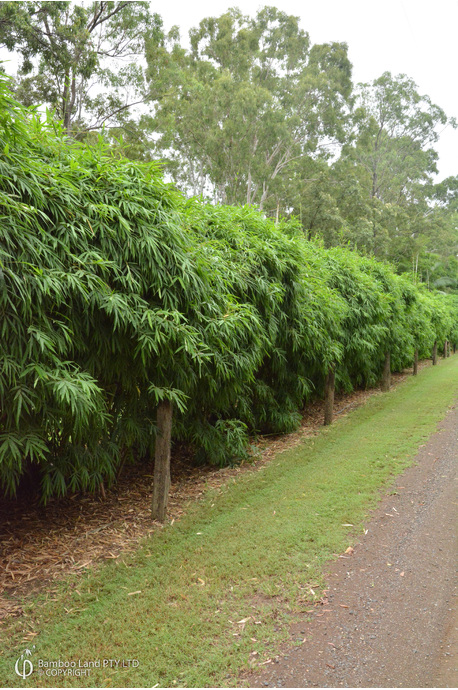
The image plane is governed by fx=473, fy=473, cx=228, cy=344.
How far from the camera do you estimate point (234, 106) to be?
49.8 ft

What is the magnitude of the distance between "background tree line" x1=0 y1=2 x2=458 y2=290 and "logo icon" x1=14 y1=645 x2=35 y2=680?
10.2m

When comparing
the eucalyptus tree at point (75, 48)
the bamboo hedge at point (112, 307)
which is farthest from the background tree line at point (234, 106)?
the bamboo hedge at point (112, 307)

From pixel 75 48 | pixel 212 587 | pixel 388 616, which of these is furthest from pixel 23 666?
pixel 75 48

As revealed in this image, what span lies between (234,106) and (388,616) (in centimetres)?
1568

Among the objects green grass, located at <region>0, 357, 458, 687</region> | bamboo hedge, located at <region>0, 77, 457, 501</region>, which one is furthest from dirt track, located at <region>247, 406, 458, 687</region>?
bamboo hedge, located at <region>0, 77, 457, 501</region>

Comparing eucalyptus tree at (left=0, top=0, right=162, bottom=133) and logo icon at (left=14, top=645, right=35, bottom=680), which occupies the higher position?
eucalyptus tree at (left=0, top=0, right=162, bottom=133)

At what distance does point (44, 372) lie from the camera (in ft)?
7.66

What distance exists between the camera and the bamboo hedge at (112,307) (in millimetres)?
2359

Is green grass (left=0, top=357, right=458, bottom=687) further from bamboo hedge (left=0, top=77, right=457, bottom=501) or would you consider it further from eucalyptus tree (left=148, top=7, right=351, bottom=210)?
eucalyptus tree (left=148, top=7, right=351, bottom=210)

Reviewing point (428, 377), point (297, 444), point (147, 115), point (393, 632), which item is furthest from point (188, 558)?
point (147, 115)

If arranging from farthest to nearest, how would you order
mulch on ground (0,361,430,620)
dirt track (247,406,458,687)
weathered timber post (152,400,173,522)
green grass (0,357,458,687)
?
weathered timber post (152,400,173,522) → mulch on ground (0,361,430,620) → green grass (0,357,458,687) → dirt track (247,406,458,687)

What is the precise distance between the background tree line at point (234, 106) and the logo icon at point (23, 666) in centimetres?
1019

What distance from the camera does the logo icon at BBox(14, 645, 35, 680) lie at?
2.04 m

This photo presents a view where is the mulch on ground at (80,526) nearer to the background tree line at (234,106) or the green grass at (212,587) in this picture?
the green grass at (212,587)
